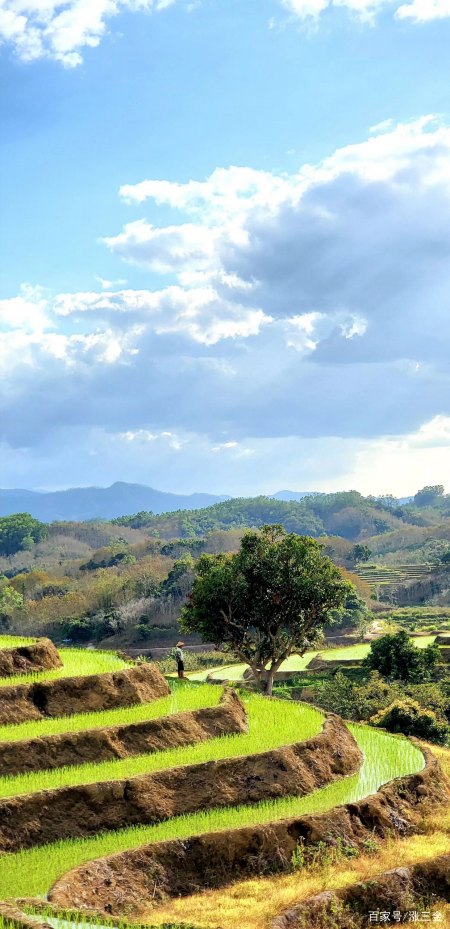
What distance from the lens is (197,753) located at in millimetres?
16453

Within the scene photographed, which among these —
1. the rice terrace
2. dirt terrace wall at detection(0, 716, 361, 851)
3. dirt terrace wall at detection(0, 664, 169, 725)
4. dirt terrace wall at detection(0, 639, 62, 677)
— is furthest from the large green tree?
dirt terrace wall at detection(0, 716, 361, 851)

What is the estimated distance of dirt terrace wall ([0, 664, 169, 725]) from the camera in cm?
1728

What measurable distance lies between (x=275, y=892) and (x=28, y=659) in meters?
8.97

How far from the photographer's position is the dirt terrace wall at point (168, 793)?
13.7 m

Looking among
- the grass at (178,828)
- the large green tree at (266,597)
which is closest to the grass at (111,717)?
the grass at (178,828)

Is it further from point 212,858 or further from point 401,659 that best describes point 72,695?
point 401,659

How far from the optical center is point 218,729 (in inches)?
711

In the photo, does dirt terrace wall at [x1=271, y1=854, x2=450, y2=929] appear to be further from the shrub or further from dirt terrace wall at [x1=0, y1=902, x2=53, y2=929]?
the shrub

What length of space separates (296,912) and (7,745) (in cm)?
625

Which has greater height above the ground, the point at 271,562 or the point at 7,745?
the point at 271,562

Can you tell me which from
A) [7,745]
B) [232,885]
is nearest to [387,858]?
[232,885]

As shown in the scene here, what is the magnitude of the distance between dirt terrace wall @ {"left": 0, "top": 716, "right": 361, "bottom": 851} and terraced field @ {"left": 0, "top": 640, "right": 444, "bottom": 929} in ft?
0.06

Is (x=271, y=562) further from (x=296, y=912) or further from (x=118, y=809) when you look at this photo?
(x=296, y=912)

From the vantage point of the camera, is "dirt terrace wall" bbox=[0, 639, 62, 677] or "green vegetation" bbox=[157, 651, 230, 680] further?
"green vegetation" bbox=[157, 651, 230, 680]
